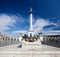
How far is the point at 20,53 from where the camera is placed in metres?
8.16

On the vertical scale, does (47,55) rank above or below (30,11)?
below

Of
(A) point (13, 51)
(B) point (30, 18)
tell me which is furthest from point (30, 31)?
(A) point (13, 51)

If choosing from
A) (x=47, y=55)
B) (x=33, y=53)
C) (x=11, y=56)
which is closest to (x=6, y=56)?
(x=11, y=56)

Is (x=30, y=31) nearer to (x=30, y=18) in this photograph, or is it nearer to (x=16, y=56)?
(x=30, y=18)

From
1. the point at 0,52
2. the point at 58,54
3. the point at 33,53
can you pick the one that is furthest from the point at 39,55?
the point at 0,52

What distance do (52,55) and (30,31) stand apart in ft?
184

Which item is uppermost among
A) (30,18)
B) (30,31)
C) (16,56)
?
(30,18)

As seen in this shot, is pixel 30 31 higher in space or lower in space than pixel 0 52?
higher

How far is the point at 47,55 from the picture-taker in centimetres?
807

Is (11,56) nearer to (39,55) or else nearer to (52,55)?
(39,55)

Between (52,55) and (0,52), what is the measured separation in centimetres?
302

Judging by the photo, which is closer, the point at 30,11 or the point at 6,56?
the point at 6,56

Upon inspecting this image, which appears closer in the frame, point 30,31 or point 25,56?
point 25,56

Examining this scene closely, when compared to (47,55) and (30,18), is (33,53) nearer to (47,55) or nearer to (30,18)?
(47,55)
